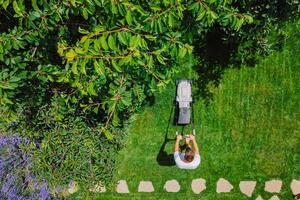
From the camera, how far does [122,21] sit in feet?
22.2

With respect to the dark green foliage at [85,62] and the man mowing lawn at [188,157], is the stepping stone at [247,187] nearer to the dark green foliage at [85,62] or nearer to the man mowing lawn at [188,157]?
the man mowing lawn at [188,157]

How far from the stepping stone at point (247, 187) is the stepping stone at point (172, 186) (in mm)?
1868

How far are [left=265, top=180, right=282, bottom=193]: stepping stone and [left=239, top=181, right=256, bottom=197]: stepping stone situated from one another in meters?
0.40

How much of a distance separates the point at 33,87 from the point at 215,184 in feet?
21.3

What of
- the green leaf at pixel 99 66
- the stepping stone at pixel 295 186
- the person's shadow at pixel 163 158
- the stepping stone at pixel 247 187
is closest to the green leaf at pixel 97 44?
the green leaf at pixel 99 66

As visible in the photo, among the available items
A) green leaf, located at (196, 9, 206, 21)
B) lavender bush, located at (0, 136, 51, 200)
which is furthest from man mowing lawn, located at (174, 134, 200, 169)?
green leaf, located at (196, 9, 206, 21)

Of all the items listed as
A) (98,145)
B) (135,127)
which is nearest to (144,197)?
(135,127)

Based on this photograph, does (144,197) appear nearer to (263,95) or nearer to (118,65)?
(263,95)

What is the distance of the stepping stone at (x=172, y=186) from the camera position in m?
13.7

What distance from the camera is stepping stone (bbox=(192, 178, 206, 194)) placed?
13.6 m

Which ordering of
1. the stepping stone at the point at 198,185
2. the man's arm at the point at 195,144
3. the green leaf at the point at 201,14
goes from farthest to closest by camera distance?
the stepping stone at the point at 198,185, the man's arm at the point at 195,144, the green leaf at the point at 201,14

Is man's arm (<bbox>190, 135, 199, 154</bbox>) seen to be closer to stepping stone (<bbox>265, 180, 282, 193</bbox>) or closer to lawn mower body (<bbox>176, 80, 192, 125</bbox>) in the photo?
lawn mower body (<bbox>176, 80, 192, 125</bbox>)

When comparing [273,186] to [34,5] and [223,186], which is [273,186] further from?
[34,5]

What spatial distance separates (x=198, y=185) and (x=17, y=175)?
542cm
